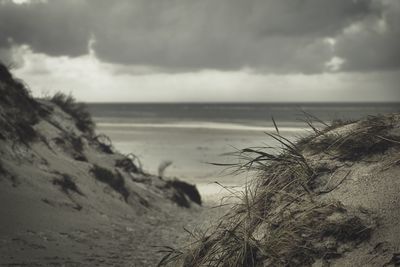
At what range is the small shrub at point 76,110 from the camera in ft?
36.5

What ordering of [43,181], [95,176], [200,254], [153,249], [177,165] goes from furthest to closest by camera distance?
[177,165]
[95,176]
[43,181]
[153,249]
[200,254]

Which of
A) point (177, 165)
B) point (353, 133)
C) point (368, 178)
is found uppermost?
point (353, 133)

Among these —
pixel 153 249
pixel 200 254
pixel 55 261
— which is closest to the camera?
pixel 200 254

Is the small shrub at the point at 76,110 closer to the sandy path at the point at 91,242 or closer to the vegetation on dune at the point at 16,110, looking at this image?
the vegetation on dune at the point at 16,110

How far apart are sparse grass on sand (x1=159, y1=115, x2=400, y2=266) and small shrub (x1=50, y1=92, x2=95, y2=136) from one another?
8.14m

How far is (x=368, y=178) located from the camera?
2.90 meters

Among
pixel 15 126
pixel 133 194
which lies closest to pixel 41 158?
pixel 15 126

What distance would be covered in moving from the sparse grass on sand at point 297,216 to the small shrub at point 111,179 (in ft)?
16.8

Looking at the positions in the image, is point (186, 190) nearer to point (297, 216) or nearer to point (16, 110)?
point (16, 110)

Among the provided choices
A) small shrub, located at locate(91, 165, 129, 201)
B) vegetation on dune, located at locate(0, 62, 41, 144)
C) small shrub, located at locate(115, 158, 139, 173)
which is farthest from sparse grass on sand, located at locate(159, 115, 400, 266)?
small shrub, located at locate(115, 158, 139, 173)

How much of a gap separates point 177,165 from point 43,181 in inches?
446

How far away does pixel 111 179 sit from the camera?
28.0ft

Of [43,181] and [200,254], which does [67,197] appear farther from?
[200,254]

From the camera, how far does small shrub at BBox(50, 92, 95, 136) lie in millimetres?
11125
